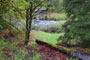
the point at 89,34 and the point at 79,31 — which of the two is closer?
the point at 89,34

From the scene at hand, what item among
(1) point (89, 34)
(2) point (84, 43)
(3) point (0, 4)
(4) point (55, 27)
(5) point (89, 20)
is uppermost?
(3) point (0, 4)

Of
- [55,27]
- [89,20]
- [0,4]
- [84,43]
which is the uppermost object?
[0,4]

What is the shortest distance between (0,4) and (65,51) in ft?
11.5

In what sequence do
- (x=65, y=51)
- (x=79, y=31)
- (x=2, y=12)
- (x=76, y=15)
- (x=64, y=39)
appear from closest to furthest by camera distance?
(x=65, y=51)
(x=2, y=12)
(x=79, y=31)
(x=76, y=15)
(x=64, y=39)

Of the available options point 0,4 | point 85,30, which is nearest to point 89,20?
point 85,30

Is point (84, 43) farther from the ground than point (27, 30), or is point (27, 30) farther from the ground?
point (27, 30)

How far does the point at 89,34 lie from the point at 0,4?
14.8ft

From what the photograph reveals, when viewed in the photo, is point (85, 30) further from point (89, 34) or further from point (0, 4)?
point (0, 4)

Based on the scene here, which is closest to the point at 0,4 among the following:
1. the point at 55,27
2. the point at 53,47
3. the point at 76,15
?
the point at 53,47

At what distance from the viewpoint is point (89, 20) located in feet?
18.6

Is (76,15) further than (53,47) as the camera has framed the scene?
Yes

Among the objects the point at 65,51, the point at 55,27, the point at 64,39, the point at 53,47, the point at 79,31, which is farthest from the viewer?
the point at 55,27

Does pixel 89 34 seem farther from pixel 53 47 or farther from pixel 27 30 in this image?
pixel 27 30

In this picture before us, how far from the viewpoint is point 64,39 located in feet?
23.2
